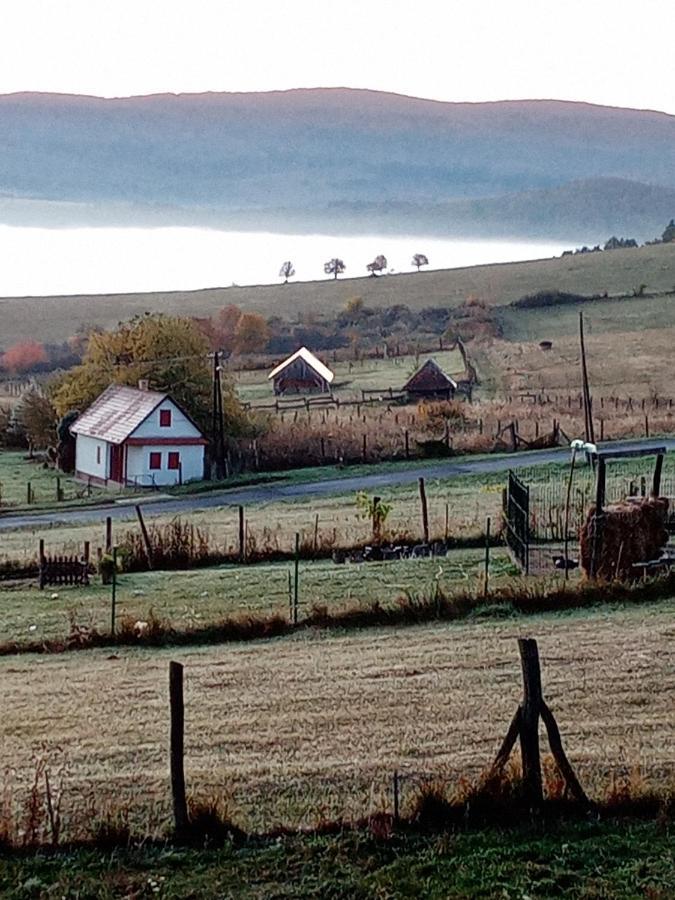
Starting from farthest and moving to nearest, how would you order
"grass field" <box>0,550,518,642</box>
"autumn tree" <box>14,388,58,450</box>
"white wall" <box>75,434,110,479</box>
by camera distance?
1. "autumn tree" <box>14,388,58,450</box>
2. "white wall" <box>75,434,110,479</box>
3. "grass field" <box>0,550,518,642</box>

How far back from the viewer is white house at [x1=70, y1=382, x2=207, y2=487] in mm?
52344

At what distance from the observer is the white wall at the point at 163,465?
171ft

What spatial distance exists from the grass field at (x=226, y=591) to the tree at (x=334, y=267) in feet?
420

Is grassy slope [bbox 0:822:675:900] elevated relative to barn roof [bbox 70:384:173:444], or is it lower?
lower

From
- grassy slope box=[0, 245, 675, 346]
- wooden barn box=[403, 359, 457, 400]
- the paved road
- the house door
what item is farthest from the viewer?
grassy slope box=[0, 245, 675, 346]

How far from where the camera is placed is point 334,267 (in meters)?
155

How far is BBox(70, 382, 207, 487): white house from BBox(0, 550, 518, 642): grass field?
2464 centimetres

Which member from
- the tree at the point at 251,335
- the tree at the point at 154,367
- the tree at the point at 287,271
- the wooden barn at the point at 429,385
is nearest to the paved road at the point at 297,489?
the tree at the point at 154,367

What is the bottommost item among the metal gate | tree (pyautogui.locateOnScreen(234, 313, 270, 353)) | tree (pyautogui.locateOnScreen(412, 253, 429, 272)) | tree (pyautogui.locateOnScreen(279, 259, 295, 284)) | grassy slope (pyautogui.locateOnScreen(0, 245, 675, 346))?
the metal gate

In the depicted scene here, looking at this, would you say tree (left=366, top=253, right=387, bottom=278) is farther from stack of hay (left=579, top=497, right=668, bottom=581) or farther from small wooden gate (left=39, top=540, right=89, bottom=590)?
stack of hay (left=579, top=497, right=668, bottom=581)

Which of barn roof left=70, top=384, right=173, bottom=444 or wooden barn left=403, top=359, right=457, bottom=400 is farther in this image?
wooden barn left=403, top=359, right=457, bottom=400

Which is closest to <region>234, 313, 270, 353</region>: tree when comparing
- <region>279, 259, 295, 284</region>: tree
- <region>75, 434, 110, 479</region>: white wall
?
<region>75, 434, 110, 479</region>: white wall

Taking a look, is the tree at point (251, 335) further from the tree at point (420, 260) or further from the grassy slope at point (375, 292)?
the tree at point (420, 260)

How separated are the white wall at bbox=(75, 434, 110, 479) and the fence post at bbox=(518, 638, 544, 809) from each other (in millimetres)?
42197
